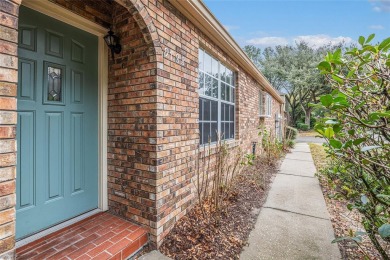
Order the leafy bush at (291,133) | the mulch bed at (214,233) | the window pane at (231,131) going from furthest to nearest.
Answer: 1. the leafy bush at (291,133)
2. the window pane at (231,131)
3. the mulch bed at (214,233)

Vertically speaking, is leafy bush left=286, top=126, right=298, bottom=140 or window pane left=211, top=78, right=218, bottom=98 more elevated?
window pane left=211, top=78, right=218, bottom=98

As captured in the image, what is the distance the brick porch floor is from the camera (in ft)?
6.17

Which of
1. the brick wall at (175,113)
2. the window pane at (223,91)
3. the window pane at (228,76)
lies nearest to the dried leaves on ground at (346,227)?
the brick wall at (175,113)

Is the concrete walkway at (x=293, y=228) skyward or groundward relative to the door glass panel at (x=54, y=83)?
groundward

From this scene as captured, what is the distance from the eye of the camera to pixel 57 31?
2.22 meters

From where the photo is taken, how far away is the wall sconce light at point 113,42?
257 centimetres

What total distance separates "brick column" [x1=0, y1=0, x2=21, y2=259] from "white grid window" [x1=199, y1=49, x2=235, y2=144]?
251cm

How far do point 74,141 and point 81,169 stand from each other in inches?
14.3

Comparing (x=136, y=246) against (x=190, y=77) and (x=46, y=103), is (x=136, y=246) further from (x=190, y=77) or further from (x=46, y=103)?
(x=190, y=77)

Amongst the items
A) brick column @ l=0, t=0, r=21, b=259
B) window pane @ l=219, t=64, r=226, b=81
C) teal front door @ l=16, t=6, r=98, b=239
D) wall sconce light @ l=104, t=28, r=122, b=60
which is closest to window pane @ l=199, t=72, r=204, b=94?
window pane @ l=219, t=64, r=226, b=81

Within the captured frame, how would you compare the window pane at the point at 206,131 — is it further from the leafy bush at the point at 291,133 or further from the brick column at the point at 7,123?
the leafy bush at the point at 291,133

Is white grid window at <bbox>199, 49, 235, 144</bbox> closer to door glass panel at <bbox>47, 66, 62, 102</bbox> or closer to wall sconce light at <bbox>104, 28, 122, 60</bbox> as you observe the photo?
wall sconce light at <bbox>104, 28, 122, 60</bbox>

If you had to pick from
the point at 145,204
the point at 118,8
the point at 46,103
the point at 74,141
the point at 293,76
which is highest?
the point at 293,76

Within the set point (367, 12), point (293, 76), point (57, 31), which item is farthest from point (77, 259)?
point (293, 76)
